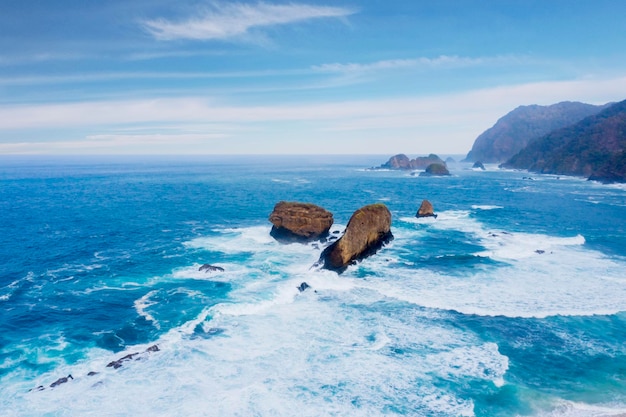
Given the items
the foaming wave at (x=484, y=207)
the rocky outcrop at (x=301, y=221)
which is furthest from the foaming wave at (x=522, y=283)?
the foaming wave at (x=484, y=207)

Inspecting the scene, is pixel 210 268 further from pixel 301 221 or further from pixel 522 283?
pixel 522 283

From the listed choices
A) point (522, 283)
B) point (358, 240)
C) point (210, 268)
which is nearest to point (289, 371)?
point (210, 268)

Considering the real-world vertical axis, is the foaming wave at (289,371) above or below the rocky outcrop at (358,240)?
below

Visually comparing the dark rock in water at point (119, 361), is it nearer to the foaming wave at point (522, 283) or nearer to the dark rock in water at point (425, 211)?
the foaming wave at point (522, 283)

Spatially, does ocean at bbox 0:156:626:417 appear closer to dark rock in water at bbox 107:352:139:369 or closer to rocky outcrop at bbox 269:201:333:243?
dark rock in water at bbox 107:352:139:369

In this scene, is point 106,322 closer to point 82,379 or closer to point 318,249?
point 82,379

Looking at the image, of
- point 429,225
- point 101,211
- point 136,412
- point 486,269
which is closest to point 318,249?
point 486,269

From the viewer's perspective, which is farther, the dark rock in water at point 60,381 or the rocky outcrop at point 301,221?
the rocky outcrop at point 301,221
